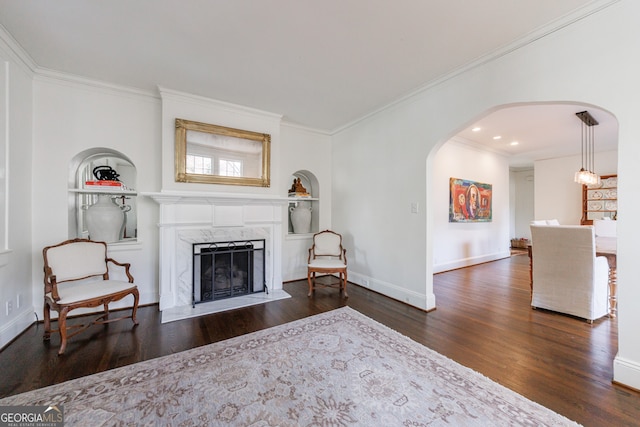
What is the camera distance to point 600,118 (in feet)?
12.8

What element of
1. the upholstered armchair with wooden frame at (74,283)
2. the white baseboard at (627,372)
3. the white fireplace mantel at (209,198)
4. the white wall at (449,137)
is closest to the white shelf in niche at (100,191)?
the white fireplace mantel at (209,198)

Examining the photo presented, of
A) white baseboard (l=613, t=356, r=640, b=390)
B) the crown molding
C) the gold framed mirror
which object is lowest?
white baseboard (l=613, t=356, r=640, b=390)

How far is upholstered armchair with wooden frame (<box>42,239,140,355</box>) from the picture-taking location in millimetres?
2211

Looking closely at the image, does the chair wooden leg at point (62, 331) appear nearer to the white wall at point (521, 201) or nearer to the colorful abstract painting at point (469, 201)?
the colorful abstract painting at point (469, 201)

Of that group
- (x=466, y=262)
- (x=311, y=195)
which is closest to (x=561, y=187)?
(x=466, y=262)

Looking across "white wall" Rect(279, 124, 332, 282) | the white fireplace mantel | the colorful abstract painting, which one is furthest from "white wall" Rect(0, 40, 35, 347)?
the colorful abstract painting

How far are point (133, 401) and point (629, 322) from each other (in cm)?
343

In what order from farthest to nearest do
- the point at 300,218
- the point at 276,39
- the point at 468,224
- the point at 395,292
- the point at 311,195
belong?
the point at 468,224
the point at 311,195
the point at 300,218
the point at 395,292
the point at 276,39

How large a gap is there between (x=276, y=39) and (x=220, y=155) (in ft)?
5.88

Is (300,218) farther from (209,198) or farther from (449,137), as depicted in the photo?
(449,137)

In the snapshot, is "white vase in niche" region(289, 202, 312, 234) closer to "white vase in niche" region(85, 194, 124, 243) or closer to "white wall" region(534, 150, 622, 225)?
"white vase in niche" region(85, 194, 124, 243)

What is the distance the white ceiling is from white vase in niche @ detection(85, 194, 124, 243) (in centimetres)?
150

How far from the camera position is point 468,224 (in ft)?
18.4

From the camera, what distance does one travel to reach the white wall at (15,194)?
7.32 feet
